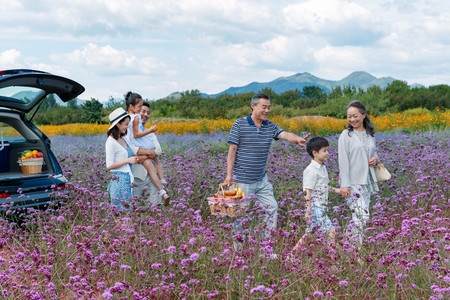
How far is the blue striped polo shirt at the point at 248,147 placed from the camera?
5453mm

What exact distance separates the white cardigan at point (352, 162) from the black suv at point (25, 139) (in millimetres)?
3467

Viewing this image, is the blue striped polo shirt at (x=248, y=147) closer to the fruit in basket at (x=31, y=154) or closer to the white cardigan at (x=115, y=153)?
the white cardigan at (x=115, y=153)

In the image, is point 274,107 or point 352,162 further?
point 274,107

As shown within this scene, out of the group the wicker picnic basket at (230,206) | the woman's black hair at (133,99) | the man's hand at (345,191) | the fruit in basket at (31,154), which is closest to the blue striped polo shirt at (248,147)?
the wicker picnic basket at (230,206)

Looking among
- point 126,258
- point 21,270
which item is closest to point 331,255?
point 126,258

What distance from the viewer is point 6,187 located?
5.73 m

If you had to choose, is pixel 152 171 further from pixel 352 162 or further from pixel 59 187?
pixel 352 162

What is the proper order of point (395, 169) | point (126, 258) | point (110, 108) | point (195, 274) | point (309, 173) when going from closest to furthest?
1. point (195, 274)
2. point (126, 258)
3. point (309, 173)
4. point (395, 169)
5. point (110, 108)

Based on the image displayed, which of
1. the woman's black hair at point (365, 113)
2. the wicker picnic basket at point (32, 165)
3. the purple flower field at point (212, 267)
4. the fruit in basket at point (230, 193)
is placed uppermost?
the woman's black hair at point (365, 113)

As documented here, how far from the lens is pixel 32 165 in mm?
6633

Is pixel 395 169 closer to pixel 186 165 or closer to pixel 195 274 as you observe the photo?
pixel 186 165

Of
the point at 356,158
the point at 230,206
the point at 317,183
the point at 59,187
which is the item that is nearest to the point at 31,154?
the point at 59,187

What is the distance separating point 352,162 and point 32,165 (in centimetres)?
448

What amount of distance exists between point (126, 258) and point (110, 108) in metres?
33.8
